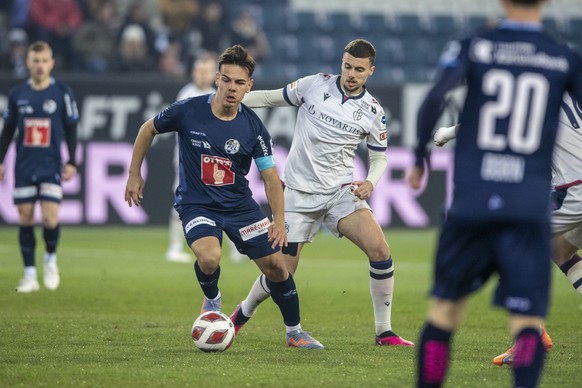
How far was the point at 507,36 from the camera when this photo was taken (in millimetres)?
4961

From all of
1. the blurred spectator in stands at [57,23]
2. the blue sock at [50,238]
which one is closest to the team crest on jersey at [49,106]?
the blue sock at [50,238]

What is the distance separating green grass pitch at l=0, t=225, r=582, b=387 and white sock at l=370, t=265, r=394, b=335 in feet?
0.70

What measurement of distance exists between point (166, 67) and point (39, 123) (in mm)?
8181

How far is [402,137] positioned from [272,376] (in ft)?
41.9

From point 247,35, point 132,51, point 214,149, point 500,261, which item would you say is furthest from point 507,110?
point 247,35

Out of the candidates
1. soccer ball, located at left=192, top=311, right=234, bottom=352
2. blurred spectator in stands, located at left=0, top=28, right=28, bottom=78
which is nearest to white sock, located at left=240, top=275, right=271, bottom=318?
soccer ball, located at left=192, top=311, right=234, bottom=352

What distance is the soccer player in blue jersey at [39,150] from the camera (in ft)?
37.7

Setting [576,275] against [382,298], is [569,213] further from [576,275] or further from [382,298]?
[382,298]

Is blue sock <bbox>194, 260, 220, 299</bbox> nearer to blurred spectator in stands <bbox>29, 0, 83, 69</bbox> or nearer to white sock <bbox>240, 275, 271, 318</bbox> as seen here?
white sock <bbox>240, 275, 271, 318</bbox>

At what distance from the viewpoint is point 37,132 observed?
38.0 feet

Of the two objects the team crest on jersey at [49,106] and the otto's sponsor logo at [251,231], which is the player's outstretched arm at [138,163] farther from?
the team crest on jersey at [49,106]

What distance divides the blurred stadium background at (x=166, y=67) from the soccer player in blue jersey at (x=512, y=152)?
41.0ft

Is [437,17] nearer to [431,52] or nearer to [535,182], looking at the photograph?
[431,52]

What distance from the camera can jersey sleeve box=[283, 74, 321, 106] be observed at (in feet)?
27.5
